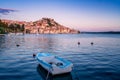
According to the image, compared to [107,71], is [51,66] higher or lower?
higher

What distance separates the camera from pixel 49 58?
2617cm

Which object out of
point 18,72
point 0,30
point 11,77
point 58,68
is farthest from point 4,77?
point 0,30

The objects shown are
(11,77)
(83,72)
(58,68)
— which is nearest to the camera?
(58,68)

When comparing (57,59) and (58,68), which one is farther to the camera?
(57,59)

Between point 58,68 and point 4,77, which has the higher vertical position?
point 58,68

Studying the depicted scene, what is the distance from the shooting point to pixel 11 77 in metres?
20.9

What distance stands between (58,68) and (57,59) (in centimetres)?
579

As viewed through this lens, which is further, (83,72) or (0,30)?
(0,30)

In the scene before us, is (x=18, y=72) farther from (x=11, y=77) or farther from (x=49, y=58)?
(x=49, y=58)

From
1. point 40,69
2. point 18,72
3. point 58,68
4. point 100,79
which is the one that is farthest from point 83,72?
point 18,72

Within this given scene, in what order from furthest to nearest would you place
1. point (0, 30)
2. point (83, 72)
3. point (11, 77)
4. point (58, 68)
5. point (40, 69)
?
point (0, 30) → point (40, 69) → point (83, 72) → point (11, 77) → point (58, 68)

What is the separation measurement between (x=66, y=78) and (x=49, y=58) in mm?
6794

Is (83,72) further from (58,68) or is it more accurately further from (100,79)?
(58,68)

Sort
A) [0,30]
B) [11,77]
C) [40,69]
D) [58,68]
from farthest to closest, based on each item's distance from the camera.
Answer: [0,30]
[40,69]
[11,77]
[58,68]
